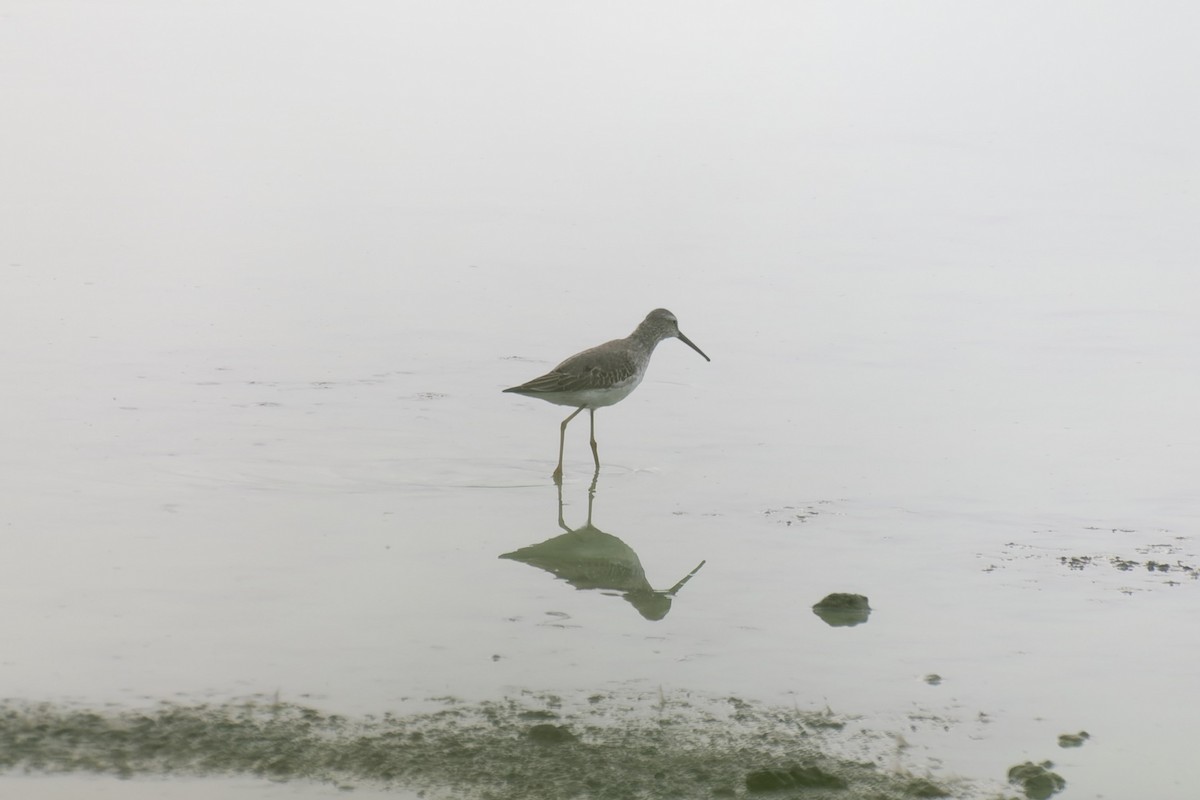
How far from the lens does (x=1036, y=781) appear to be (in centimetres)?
630

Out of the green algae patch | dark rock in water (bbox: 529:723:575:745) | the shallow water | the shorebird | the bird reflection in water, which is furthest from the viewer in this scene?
the shorebird

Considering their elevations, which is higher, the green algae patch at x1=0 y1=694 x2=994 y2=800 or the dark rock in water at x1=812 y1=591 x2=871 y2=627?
the dark rock in water at x1=812 y1=591 x2=871 y2=627

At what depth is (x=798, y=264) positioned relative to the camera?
17.5 m

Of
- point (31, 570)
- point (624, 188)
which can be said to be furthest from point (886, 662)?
point (624, 188)

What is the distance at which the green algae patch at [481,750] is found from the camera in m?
5.97

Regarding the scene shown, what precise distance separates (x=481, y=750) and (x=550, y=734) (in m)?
0.30

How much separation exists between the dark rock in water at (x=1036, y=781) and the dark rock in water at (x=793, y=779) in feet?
2.50

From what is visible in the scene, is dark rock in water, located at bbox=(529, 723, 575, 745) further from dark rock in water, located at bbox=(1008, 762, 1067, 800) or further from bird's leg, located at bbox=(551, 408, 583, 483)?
bird's leg, located at bbox=(551, 408, 583, 483)

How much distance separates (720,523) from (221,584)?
3238 mm

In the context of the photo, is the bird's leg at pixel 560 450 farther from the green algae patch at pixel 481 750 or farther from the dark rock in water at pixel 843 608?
the green algae patch at pixel 481 750

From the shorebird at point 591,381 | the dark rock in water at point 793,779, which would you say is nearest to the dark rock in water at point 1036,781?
the dark rock in water at point 793,779

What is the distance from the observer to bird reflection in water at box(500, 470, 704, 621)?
858 centimetres

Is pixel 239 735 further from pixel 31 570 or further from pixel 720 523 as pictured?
pixel 720 523

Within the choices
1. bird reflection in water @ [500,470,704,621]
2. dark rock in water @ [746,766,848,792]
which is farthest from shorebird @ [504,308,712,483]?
dark rock in water @ [746,766,848,792]
